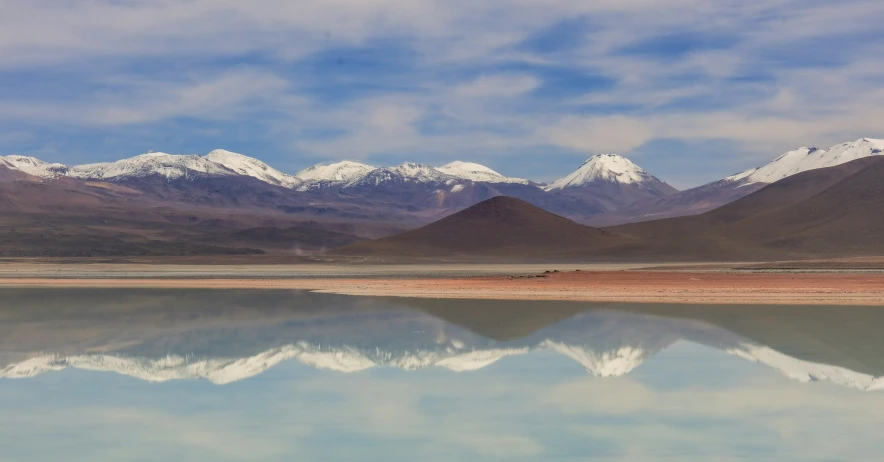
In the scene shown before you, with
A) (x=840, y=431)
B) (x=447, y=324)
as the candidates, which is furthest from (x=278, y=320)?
(x=840, y=431)

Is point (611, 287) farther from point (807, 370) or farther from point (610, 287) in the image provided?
point (807, 370)

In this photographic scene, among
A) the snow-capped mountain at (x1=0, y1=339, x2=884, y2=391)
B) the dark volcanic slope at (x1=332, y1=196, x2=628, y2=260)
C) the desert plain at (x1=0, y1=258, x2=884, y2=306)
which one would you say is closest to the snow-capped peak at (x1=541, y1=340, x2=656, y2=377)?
the snow-capped mountain at (x1=0, y1=339, x2=884, y2=391)

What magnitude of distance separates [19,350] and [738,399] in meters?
19.2

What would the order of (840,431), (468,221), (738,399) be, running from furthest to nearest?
(468,221), (738,399), (840,431)

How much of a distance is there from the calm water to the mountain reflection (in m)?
0.13

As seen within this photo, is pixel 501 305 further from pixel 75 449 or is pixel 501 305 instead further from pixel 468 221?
→ pixel 468 221

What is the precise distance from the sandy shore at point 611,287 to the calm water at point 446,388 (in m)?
11.6

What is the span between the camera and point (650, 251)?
14588 centimetres

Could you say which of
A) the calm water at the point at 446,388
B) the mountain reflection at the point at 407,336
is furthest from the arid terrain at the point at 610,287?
the calm water at the point at 446,388

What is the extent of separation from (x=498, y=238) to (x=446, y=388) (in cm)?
15764

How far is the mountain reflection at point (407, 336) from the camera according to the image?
2370 centimetres

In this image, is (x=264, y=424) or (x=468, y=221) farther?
(x=468, y=221)

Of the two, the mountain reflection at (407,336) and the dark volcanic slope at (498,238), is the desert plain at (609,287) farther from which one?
the dark volcanic slope at (498,238)

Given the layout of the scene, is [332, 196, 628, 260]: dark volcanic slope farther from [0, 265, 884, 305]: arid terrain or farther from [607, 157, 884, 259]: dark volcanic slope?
[0, 265, 884, 305]: arid terrain
